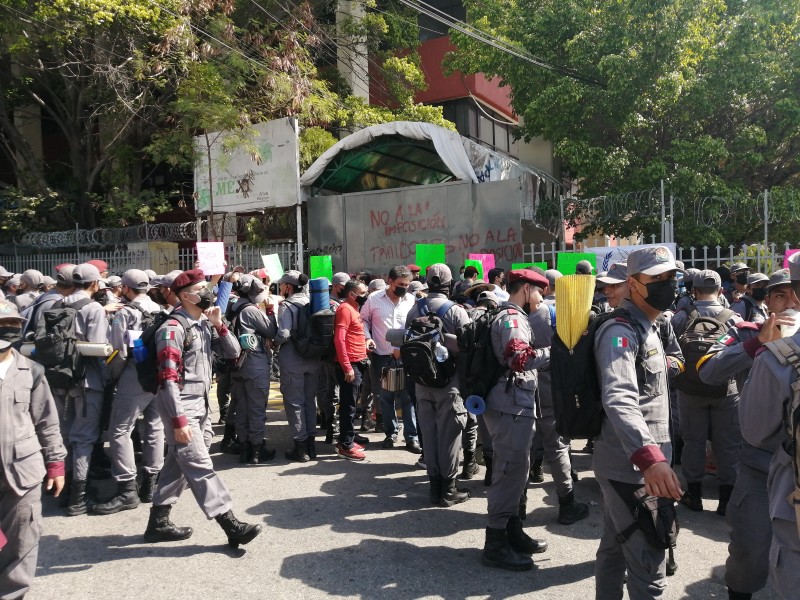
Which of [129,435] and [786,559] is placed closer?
[786,559]

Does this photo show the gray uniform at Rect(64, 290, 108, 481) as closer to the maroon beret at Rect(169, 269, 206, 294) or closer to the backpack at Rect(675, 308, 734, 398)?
the maroon beret at Rect(169, 269, 206, 294)

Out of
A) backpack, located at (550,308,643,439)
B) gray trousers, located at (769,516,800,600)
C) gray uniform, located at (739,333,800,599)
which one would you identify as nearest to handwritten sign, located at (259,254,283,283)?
backpack, located at (550,308,643,439)

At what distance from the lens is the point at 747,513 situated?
324 centimetres

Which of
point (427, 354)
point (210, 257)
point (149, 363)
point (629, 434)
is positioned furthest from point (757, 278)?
point (210, 257)

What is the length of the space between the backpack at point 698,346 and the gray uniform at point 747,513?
1.16 metres

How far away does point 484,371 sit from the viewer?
425 centimetres

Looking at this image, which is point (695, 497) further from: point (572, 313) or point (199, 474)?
point (199, 474)

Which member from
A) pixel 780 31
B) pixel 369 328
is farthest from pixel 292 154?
pixel 780 31

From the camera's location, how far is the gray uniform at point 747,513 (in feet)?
10.5

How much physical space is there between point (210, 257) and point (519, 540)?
5343 millimetres

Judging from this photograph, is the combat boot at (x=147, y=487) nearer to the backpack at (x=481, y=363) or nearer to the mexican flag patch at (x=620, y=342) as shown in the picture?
the backpack at (x=481, y=363)

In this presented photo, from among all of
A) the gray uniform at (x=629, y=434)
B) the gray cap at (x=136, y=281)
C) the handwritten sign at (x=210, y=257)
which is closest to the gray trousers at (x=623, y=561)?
the gray uniform at (x=629, y=434)

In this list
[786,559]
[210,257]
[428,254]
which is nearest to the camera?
[786,559]

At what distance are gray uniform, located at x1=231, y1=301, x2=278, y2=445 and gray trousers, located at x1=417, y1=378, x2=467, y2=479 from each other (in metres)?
1.96
